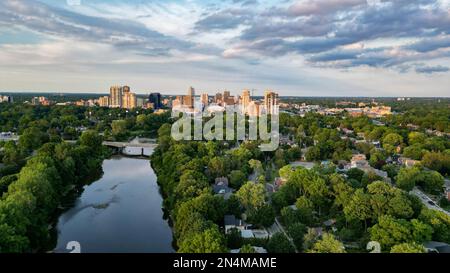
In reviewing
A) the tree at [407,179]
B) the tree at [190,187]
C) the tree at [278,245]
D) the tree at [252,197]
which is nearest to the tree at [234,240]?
the tree at [278,245]

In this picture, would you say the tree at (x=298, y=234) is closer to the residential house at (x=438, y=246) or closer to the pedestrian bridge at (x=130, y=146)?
the residential house at (x=438, y=246)

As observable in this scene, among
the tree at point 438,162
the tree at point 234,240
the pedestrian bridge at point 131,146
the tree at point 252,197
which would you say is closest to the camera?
the tree at point 234,240

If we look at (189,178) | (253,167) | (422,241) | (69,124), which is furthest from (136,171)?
(69,124)

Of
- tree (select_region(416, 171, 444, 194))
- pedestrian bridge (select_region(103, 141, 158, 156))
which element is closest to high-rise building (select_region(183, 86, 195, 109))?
pedestrian bridge (select_region(103, 141, 158, 156))

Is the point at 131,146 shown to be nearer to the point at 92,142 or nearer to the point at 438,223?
the point at 92,142

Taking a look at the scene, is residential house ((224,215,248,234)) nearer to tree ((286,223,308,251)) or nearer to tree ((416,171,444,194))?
tree ((286,223,308,251))
